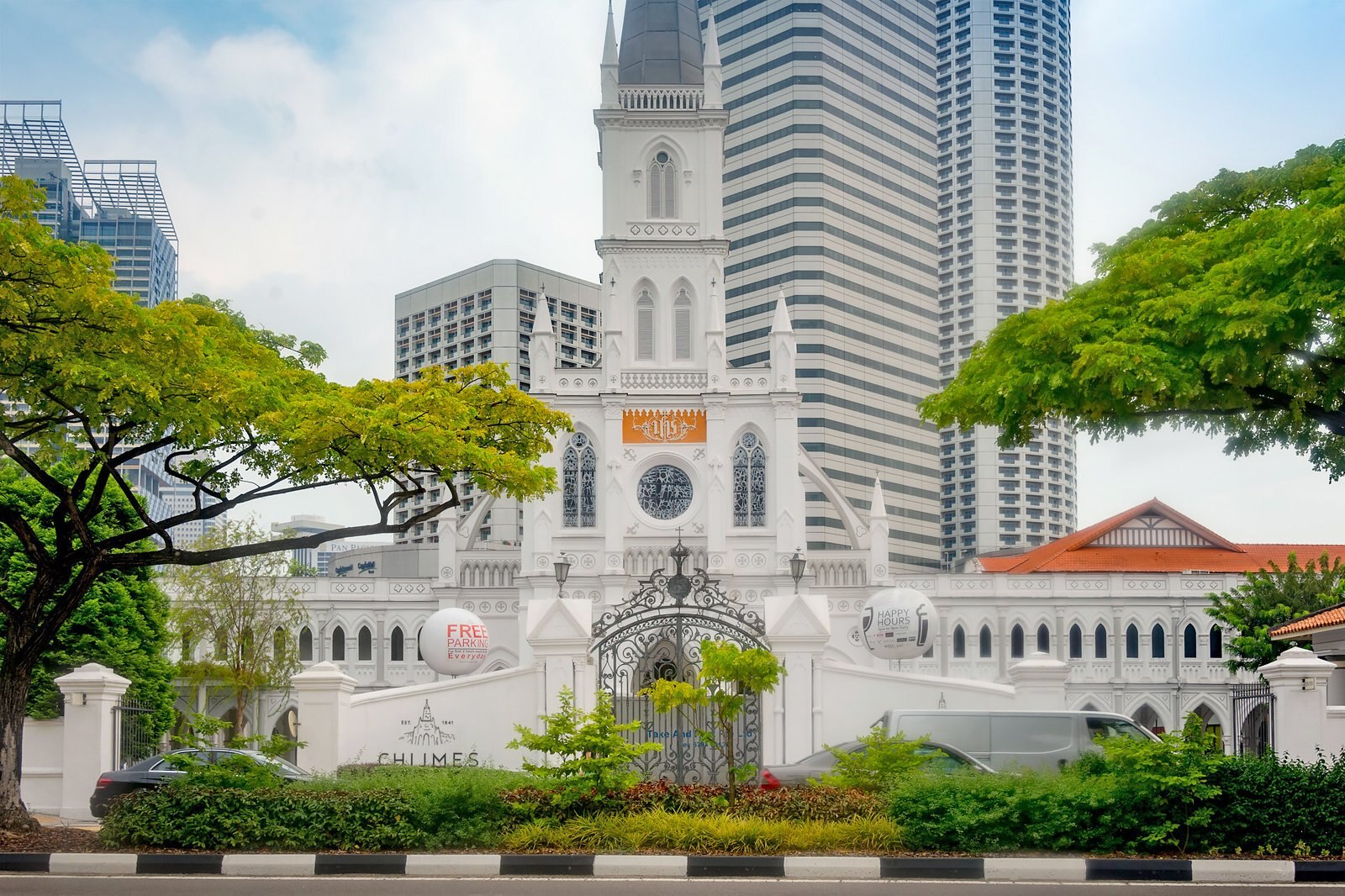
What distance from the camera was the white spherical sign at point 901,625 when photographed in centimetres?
2583

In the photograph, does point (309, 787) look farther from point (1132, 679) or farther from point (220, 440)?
point (1132, 679)

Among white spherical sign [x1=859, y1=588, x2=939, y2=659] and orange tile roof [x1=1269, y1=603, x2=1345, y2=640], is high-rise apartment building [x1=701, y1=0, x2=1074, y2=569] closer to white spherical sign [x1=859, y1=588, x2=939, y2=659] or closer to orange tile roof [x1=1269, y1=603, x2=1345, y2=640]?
orange tile roof [x1=1269, y1=603, x2=1345, y2=640]

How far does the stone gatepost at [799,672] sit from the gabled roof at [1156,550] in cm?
3166

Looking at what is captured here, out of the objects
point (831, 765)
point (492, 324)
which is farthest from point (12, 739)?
point (492, 324)

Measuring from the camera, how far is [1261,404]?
16594 mm

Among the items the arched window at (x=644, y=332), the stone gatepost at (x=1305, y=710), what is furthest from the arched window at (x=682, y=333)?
the stone gatepost at (x=1305, y=710)

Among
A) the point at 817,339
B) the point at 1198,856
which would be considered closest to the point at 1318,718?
the point at 1198,856

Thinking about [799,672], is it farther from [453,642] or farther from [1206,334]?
[1206,334]

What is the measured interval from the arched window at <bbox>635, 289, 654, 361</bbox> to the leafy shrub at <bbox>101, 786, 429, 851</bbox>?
37.3m

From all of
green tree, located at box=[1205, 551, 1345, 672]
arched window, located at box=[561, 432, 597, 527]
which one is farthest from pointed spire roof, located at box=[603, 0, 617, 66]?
green tree, located at box=[1205, 551, 1345, 672]

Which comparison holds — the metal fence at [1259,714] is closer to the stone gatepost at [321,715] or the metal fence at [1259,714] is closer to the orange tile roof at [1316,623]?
the orange tile roof at [1316,623]

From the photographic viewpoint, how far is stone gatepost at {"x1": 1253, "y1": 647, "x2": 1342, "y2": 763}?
17.5 meters

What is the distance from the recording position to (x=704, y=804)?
14586mm

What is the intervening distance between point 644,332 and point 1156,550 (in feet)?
73.8
